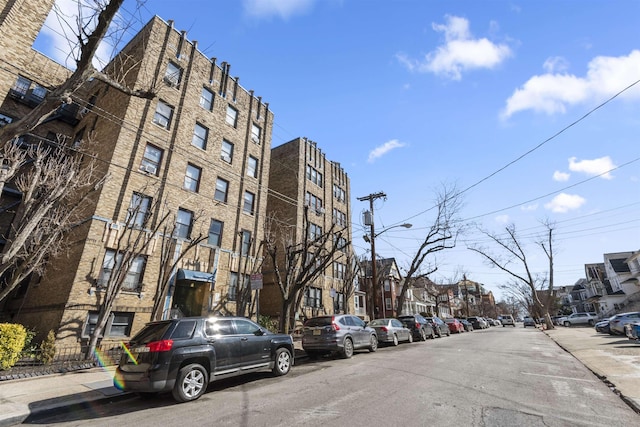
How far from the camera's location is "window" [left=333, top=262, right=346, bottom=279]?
28938mm

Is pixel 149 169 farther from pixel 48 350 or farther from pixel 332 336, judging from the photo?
pixel 332 336

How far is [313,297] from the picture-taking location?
2539 centimetres

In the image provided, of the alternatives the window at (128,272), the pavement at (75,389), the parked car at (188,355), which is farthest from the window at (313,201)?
the parked car at (188,355)

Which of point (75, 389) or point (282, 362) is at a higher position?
point (282, 362)

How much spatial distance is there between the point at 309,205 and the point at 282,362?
19.1 m

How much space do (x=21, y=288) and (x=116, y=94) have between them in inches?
429

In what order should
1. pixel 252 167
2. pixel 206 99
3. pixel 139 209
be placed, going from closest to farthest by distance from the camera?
1. pixel 139 209
2. pixel 206 99
3. pixel 252 167

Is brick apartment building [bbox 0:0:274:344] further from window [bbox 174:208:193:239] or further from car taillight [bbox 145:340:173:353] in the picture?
car taillight [bbox 145:340:173:353]

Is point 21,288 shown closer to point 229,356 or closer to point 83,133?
point 83,133

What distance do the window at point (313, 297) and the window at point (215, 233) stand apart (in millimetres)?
9173

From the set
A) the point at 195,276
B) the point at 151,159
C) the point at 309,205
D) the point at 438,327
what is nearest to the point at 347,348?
the point at 195,276

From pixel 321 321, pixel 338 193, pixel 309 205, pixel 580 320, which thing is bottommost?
pixel 321 321

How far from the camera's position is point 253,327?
8.36 metres

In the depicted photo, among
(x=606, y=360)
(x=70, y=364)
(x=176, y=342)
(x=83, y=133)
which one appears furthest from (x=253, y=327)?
(x=83, y=133)
